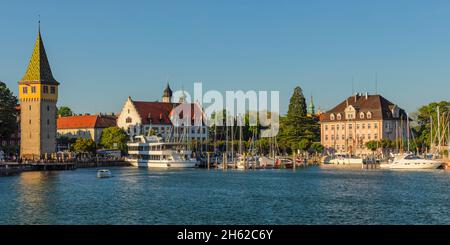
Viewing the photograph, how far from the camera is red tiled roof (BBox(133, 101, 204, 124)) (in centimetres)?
15400

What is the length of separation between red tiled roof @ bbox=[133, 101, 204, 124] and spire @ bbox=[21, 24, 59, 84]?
4142cm

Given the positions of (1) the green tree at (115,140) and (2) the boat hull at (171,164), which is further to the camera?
(1) the green tree at (115,140)

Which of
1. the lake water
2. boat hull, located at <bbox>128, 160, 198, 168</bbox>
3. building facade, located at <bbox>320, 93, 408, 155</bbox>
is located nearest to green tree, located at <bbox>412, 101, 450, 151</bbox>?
building facade, located at <bbox>320, 93, 408, 155</bbox>

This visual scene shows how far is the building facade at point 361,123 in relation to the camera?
130m

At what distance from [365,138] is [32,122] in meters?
67.3

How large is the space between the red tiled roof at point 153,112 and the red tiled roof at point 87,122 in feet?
35.7

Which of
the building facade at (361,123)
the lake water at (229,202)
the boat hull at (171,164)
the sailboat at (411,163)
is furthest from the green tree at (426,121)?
the lake water at (229,202)

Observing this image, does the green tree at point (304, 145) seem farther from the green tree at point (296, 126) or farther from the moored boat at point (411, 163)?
the moored boat at point (411, 163)

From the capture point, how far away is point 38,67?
4441 inches

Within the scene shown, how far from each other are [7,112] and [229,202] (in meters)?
74.2

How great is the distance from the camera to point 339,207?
45.7m
